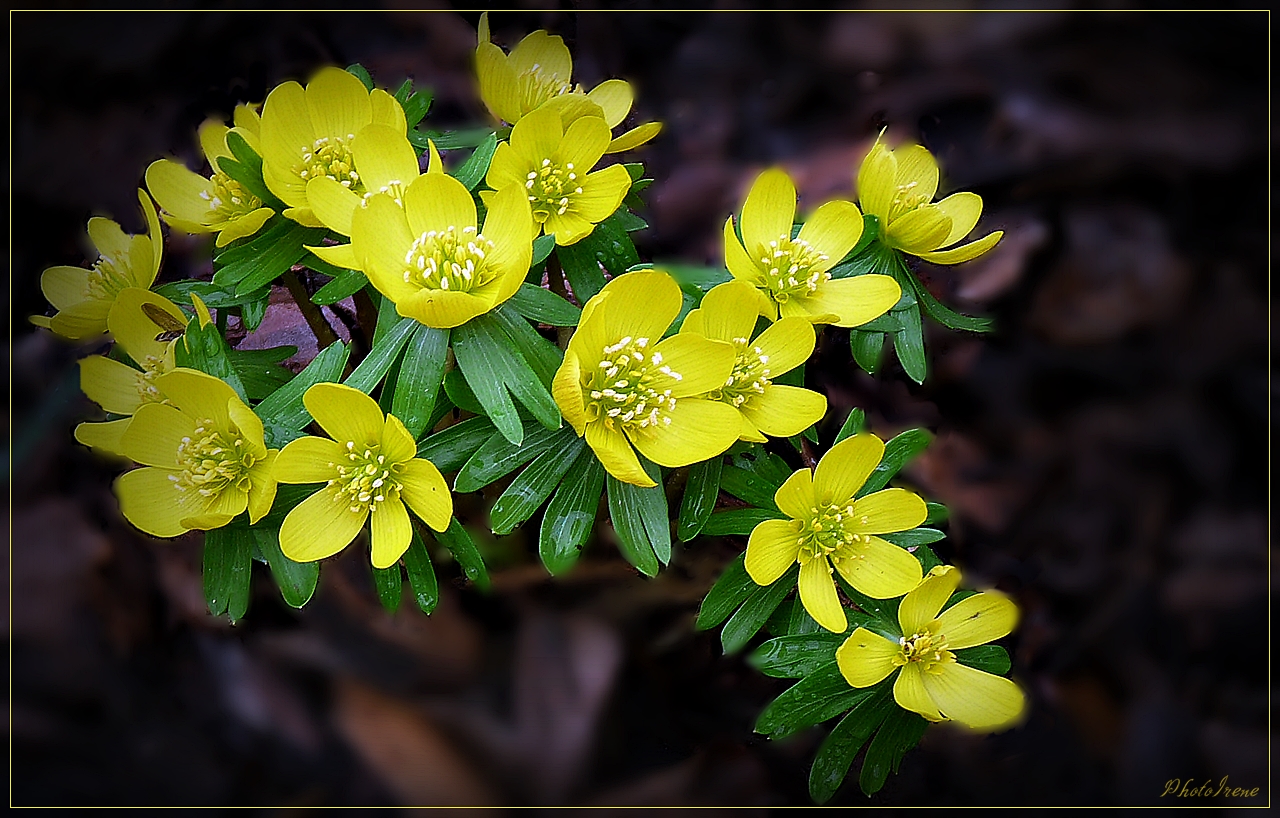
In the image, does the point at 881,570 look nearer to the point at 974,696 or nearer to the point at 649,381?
the point at 974,696

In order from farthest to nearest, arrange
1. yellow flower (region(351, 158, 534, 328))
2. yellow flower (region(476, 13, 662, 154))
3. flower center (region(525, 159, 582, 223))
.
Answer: yellow flower (region(476, 13, 662, 154)) < flower center (region(525, 159, 582, 223)) < yellow flower (region(351, 158, 534, 328))

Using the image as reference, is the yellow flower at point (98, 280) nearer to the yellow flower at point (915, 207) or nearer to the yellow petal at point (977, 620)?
the yellow flower at point (915, 207)

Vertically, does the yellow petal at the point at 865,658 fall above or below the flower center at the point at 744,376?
below

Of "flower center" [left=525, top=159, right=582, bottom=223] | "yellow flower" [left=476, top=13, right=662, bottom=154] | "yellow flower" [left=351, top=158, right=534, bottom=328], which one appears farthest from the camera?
"yellow flower" [left=476, top=13, right=662, bottom=154]

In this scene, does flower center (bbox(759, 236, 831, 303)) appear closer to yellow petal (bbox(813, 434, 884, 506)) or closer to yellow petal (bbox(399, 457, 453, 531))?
yellow petal (bbox(813, 434, 884, 506))

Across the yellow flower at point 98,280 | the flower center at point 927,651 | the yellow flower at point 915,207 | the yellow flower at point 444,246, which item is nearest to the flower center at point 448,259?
the yellow flower at point 444,246

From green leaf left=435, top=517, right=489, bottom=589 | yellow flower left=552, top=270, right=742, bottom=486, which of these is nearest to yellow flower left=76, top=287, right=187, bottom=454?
green leaf left=435, top=517, right=489, bottom=589
